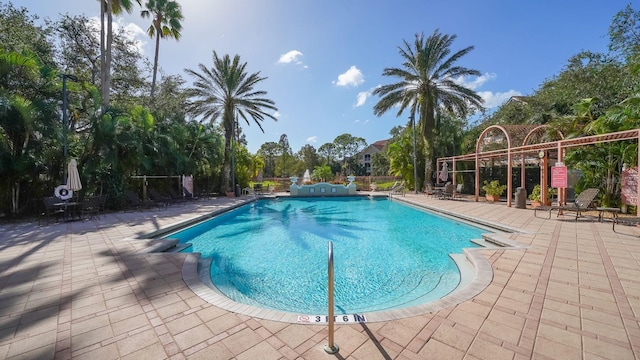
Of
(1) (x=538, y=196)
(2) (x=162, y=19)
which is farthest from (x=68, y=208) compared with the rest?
(1) (x=538, y=196)

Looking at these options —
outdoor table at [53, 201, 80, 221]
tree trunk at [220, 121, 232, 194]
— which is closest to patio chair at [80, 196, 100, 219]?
outdoor table at [53, 201, 80, 221]

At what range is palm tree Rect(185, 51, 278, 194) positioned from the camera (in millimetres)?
17783

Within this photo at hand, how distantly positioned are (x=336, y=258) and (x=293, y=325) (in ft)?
12.0

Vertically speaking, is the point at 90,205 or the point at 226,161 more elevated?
the point at 226,161

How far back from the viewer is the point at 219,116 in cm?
1891

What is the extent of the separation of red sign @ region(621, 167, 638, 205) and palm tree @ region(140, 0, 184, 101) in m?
25.2

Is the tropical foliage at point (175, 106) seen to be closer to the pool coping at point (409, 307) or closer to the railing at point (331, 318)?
the pool coping at point (409, 307)

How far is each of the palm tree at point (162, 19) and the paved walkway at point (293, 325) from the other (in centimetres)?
1876

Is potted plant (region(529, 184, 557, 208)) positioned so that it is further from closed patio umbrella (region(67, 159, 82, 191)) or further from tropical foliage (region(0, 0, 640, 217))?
closed patio umbrella (region(67, 159, 82, 191))

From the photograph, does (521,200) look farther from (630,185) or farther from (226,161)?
(226,161)

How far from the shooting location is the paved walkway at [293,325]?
2232 millimetres

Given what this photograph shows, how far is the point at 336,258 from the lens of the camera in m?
6.23

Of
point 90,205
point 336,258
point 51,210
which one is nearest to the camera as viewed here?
point 336,258

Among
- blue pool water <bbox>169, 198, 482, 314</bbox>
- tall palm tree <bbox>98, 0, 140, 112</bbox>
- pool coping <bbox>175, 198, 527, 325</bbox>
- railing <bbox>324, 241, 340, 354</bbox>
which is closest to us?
railing <bbox>324, 241, 340, 354</bbox>
